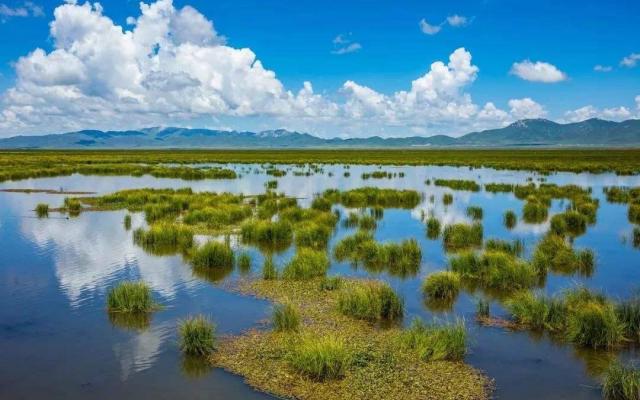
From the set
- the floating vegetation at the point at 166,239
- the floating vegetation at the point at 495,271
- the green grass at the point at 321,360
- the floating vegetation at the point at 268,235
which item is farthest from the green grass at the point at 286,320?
the floating vegetation at the point at 268,235

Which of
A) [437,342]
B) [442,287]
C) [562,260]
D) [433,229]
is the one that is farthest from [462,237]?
[437,342]

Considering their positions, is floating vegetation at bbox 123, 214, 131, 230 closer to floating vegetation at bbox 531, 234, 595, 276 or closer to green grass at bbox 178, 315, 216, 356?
Answer: green grass at bbox 178, 315, 216, 356

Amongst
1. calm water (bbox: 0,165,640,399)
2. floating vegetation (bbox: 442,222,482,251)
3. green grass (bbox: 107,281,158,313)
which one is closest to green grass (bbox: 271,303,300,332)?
calm water (bbox: 0,165,640,399)

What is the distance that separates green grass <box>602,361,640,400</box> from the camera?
28.3ft

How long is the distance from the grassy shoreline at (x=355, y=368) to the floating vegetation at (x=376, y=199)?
22332mm

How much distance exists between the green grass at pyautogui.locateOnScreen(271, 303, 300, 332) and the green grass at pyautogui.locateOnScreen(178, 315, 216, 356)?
153 cm

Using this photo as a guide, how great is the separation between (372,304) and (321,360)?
3.53 meters

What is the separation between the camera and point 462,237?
22.1 m

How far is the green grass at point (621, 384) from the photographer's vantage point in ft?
28.3

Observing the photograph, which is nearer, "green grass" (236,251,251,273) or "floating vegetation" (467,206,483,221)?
"green grass" (236,251,251,273)

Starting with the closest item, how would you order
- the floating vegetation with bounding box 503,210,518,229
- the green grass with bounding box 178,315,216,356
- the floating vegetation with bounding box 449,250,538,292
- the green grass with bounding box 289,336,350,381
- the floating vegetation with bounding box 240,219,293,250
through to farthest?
the green grass with bounding box 289,336,350,381
the green grass with bounding box 178,315,216,356
the floating vegetation with bounding box 449,250,538,292
the floating vegetation with bounding box 240,219,293,250
the floating vegetation with bounding box 503,210,518,229

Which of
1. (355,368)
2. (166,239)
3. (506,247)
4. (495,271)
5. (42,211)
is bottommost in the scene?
(355,368)

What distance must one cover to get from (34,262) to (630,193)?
39.3m

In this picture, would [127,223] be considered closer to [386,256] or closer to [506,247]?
[386,256]
